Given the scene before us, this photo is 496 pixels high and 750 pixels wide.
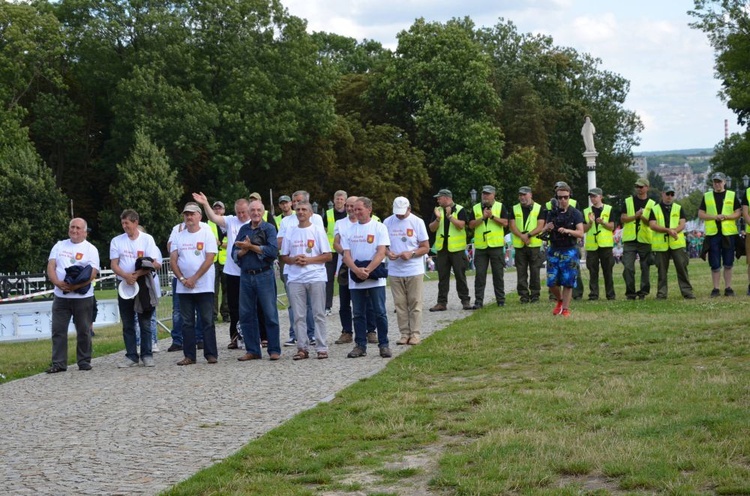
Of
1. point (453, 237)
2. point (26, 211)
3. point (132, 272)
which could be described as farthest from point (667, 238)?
point (26, 211)

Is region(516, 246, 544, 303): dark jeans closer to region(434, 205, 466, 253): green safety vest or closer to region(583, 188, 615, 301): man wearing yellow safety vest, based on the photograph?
region(583, 188, 615, 301): man wearing yellow safety vest

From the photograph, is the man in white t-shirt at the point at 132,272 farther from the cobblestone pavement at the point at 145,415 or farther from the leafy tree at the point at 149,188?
the leafy tree at the point at 149,188

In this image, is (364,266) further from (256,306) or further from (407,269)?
(256,306)

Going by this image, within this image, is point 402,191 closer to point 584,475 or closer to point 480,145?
point 480,145

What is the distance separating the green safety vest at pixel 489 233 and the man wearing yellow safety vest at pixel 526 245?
0.25 m

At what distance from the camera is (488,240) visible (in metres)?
21.4

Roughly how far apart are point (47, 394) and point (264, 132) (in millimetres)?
46100

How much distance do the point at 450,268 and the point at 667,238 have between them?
3.82 metres

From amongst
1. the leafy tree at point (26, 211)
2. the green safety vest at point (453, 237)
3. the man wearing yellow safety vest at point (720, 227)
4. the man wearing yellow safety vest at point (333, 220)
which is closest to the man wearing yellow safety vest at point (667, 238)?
the man wearing yellow safety vest at point (720, 227)

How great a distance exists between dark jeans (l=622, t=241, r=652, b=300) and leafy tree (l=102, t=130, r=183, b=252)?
36115 millimetres

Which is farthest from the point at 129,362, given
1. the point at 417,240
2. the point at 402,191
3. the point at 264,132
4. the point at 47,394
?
the point at 402,191

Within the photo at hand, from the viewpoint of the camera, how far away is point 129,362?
51.2 feet

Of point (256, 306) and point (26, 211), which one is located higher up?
point (26, 211)

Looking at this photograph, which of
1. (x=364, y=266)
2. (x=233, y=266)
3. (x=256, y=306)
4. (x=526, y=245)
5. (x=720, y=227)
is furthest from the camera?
(x=526, y=245)
